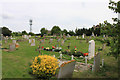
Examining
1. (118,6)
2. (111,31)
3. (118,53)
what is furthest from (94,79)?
(118,6)

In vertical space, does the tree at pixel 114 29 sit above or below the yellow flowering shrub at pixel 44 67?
above

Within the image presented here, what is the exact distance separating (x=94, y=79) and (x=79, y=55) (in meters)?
5.41

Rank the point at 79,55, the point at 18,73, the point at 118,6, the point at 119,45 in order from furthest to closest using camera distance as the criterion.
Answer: the point at 79,55, the point at 18,73, the point at 118,6, the point at 119,45

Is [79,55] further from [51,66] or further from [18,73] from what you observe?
[18,73]

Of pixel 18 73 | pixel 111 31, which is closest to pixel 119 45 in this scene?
pixel 111 31

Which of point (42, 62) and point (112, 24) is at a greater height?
point (112, 24)

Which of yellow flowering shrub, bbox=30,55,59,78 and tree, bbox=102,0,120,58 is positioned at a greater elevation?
tree, bbox=102,0,120,58

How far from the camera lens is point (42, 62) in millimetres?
5379

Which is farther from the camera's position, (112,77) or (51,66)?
(112,77)

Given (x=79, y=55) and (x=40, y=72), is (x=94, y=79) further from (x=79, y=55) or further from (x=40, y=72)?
(x=79, y=55)

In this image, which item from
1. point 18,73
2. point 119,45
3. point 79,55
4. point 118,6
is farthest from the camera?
point 79,55

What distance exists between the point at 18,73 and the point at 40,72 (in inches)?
66.6

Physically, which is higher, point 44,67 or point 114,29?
point 114,29

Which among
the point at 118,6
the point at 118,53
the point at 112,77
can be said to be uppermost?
the point at 118,6
